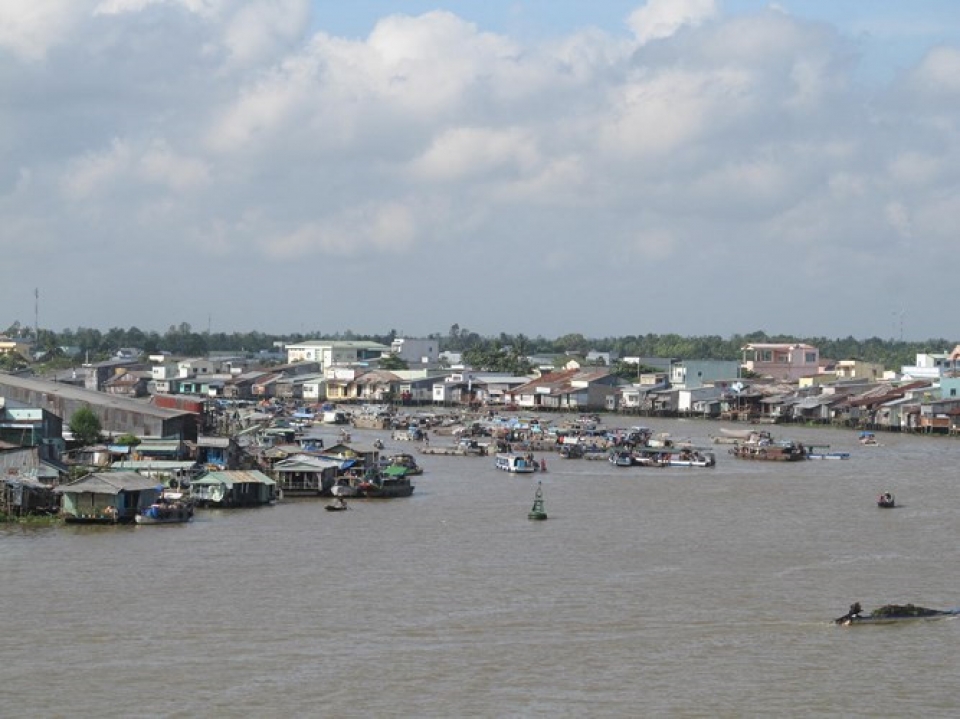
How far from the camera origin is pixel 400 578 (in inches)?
561

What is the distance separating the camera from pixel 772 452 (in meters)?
30.1

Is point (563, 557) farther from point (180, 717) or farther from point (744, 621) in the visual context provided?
point (180, 717)

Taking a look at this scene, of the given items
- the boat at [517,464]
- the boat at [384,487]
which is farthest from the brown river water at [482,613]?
the boat at [517,464]

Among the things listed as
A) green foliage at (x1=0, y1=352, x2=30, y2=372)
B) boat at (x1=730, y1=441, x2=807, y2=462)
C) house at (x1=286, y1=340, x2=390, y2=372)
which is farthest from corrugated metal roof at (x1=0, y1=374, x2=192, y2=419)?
house at (x1=286, y1=340, x2=390, y2=372)

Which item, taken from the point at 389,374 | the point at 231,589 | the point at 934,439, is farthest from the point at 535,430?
the point at 231,589

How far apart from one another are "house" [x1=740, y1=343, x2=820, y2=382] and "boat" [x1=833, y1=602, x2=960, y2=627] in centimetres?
4229

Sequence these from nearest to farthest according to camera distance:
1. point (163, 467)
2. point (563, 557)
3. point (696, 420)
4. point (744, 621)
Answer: point (744, 621) → point (563, 557) → point (163, 467) → point (696, 420)

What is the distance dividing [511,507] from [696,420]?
25.3m

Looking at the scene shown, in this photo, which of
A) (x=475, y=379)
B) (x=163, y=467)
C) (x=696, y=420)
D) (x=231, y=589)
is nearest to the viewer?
(x=231, y=589)

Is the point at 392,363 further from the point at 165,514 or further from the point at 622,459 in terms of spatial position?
the point at 165,514

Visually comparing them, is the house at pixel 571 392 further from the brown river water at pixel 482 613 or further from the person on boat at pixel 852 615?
the person on boat at pixel 852 615

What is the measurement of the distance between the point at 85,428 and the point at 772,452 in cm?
1457

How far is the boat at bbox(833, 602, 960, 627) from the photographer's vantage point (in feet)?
39.7

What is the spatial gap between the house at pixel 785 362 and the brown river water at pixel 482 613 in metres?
34.4
